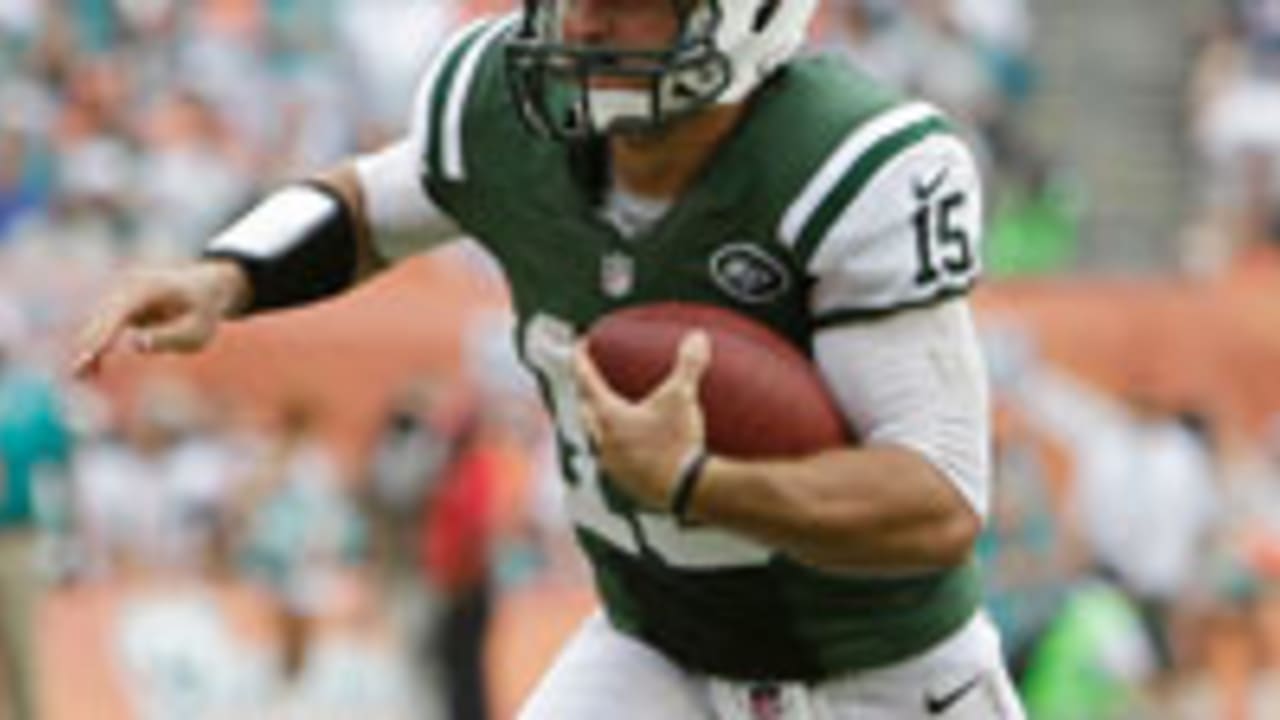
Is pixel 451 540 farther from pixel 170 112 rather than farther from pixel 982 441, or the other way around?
pixel 982 441

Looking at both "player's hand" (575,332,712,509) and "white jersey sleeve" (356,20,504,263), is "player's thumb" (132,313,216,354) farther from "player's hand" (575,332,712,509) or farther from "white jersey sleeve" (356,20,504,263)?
"player's hand" (575,332,712,509)

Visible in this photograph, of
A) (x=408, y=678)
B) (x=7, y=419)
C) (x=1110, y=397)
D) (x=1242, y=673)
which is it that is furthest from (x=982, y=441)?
(x=1110, y=397)

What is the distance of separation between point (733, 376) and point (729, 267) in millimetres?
251

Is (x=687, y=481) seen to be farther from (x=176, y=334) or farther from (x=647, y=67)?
(x=176, y=334)

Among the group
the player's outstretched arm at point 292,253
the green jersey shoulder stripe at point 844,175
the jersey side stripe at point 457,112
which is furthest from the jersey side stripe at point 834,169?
the player's outstretched arm at point 292,253

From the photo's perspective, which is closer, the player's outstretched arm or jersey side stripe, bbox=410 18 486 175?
the player's outstretched arm

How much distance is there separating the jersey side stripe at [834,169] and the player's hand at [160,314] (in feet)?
2.43

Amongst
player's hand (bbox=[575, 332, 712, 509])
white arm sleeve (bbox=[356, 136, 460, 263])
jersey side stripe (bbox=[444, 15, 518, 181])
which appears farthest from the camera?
white arm sleeve (bbox=[356, 136, 460, 263])

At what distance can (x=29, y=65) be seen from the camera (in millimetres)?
11977

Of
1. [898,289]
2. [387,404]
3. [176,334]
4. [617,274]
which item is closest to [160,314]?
[176,334]

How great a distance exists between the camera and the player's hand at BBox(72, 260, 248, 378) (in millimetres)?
4086

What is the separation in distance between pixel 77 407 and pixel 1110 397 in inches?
140

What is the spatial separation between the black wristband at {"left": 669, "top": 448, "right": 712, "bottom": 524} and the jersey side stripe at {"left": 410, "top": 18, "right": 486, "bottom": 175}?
896 millimetres

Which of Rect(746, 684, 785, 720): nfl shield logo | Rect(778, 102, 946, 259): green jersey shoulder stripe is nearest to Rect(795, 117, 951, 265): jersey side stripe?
Rect(778, 102, 946, 259): green jersey shoulder stripe
